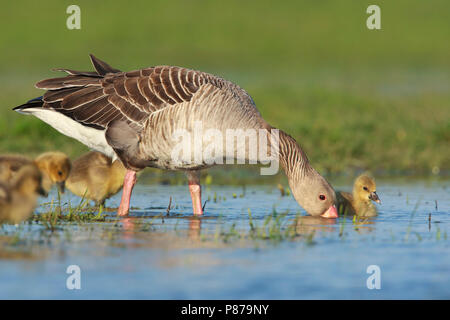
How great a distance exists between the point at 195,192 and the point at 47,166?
192 cm

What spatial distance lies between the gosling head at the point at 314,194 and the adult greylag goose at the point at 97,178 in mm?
2662

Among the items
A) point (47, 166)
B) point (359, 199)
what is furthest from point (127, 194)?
point (359, 199)

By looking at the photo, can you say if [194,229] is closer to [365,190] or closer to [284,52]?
[365,190]

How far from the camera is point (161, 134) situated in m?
9.74

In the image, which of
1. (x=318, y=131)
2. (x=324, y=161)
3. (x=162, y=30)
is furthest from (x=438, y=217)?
(x=162, y=30)

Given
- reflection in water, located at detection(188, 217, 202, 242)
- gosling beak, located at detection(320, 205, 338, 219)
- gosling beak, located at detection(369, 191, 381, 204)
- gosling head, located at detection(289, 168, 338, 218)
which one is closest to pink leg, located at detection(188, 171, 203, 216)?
reflection in water, located at detection(188, 217, 202, 242)

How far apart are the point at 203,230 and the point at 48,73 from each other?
936 inches

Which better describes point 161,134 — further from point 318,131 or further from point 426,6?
point 426,6

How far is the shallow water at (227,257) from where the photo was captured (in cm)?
669

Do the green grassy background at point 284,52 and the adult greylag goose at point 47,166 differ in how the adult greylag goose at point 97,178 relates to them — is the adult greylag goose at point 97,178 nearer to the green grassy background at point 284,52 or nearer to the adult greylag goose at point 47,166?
the adult greylag goose at point 47,166

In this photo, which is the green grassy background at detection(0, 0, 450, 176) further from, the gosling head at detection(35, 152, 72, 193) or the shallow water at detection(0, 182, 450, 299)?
the shallow water at detection(0, 182, 450, 299)

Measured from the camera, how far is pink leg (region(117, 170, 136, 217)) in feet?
33.4

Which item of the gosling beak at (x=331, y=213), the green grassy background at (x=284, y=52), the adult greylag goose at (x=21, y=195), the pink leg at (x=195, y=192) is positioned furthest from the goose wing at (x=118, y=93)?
the green grassy background at (x=284, y=52)

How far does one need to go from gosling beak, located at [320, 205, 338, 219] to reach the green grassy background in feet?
→ 20.3
